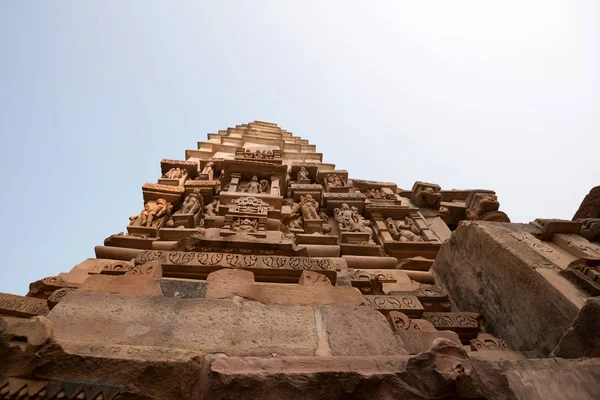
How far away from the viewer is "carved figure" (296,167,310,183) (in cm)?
988

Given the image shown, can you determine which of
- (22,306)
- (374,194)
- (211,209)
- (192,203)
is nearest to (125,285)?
(22,306)

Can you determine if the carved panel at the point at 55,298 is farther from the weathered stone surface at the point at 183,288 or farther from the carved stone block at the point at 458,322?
the carved stone block at the point at 458,322

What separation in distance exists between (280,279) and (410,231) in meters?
4.48

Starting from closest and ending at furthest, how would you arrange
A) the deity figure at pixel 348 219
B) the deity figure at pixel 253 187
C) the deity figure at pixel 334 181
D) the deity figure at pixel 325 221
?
the deity figure at pixel 348 219 → the deity figure at pixel 325 221 → the deity figure at pixel 253 187 → the deity figure at pixel 334 181

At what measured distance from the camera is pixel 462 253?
464 centimetres

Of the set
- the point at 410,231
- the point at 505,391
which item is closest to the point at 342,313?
the point at 505,391

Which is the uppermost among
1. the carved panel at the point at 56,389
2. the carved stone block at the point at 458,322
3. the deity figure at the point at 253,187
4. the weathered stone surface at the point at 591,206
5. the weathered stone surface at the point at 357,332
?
the weathered stone surface at the point at 591,206

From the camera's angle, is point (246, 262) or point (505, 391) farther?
point (246, 262)

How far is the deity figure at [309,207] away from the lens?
7270 mm

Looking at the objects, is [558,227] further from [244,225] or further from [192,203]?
[192,203]

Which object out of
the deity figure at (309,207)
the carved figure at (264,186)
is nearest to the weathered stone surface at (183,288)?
the deity figure at (309,207)

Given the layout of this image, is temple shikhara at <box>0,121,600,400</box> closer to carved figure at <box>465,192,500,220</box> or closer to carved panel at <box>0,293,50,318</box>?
carved panel at <box>0,293,50,318</box>

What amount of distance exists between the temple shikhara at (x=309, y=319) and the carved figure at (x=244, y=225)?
4 centimetres

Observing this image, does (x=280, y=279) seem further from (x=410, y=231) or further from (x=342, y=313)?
(x=410, y=231)
